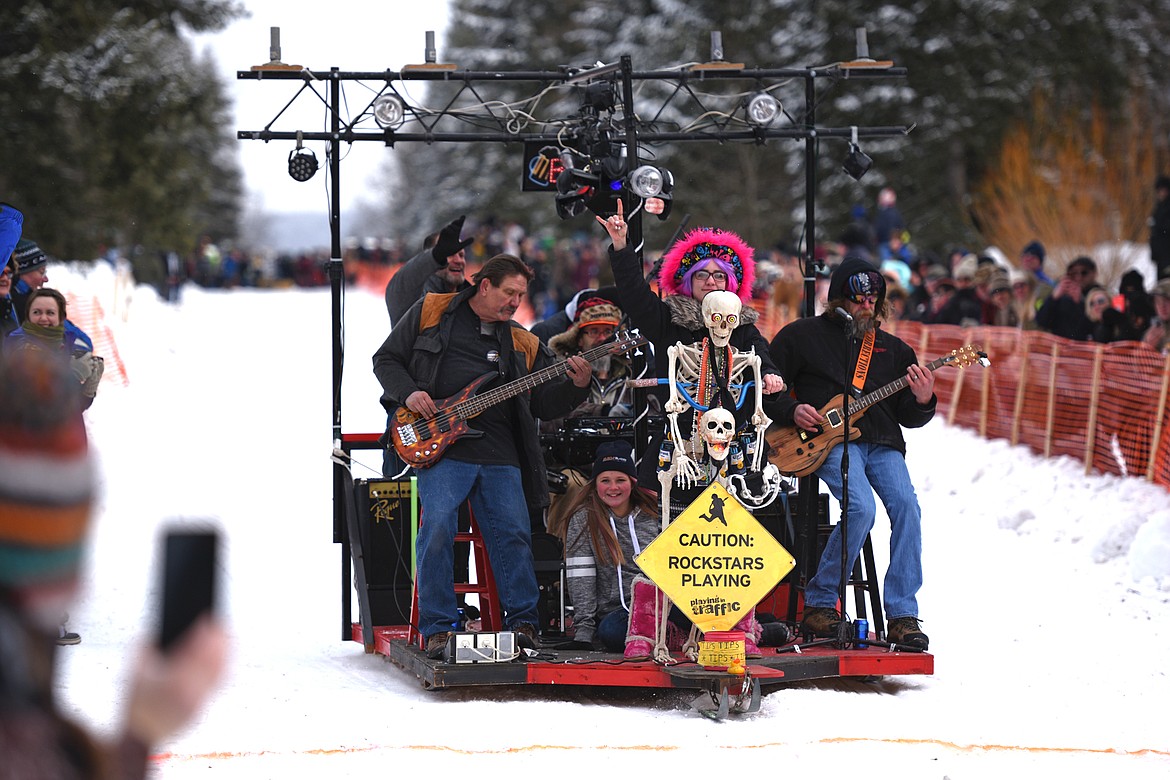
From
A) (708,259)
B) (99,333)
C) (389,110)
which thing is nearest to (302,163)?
(389,110)

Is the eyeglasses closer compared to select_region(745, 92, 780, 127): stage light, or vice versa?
the eyeglasses

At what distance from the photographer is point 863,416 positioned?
26.4ft

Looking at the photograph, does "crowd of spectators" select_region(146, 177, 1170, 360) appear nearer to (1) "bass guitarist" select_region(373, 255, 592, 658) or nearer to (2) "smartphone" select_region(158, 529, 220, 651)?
(1) "bass guitarist" select_region(373, 255, 592, 658)

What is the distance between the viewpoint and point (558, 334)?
960 centimetres

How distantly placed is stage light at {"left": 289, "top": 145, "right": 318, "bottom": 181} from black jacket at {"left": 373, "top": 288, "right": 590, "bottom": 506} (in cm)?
133

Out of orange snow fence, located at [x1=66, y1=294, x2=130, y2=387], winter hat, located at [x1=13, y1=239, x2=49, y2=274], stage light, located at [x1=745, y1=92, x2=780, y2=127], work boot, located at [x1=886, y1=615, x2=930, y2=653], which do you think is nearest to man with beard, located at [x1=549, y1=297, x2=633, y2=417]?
stage light, located at [x1=745, y1=92, x2=780, y2=127]

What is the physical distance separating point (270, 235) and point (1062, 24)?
491 feet

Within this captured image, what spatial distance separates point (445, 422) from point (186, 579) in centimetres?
546

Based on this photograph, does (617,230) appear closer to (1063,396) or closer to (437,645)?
(437,645)

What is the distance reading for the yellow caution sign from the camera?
7047 millimetres

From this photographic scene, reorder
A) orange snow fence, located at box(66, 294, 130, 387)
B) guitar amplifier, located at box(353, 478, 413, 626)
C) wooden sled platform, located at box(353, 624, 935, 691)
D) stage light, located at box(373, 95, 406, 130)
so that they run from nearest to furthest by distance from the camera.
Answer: wooden sled platform, located at box(353, 624, 935, 691) < guitar amplifier, located at box(353, 478, 413, 626) < stage light, located at box(373, 95, 406, 130) < orange snow fence, located at box(66, 294, 130, 387)

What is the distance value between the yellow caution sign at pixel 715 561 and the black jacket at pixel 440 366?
0.94m

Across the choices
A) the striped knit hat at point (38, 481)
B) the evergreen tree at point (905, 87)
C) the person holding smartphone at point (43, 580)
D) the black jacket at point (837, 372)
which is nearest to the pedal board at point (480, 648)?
the black jacket at point (837, 372)

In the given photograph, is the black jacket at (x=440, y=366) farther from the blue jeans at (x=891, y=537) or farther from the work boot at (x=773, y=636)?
A: the blue jeans at (x=891, y=537)
